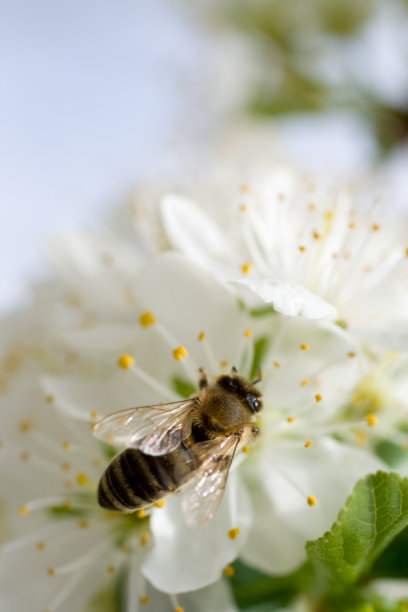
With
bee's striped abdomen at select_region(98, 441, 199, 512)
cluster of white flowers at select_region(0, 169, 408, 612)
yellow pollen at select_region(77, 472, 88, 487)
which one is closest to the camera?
bee's striped abdomen at select_region(98, 441, 199, 512)

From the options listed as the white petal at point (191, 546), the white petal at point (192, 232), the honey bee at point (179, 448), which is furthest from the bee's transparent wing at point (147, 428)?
the white petal at point (192, 232)

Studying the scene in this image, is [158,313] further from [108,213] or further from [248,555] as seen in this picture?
[108,213]

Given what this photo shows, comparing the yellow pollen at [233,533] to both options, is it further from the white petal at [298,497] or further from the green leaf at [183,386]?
the green leaf at [183,386]

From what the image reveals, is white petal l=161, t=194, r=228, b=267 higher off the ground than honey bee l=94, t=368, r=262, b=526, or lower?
higher

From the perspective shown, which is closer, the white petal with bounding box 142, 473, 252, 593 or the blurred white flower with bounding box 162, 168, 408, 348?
A: the white petal with bounding box 142, 473, 252, 593

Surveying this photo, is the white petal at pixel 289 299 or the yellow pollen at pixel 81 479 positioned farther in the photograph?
the yellow pollen at pixel 81 479

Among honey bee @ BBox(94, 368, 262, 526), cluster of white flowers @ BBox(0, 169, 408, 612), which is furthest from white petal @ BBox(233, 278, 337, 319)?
honey bee @ BBox(94, 368, 262, 526)

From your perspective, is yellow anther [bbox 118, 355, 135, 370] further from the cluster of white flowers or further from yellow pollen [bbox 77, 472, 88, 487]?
yellow pollen [bbox 77, 472, 88, 487]
